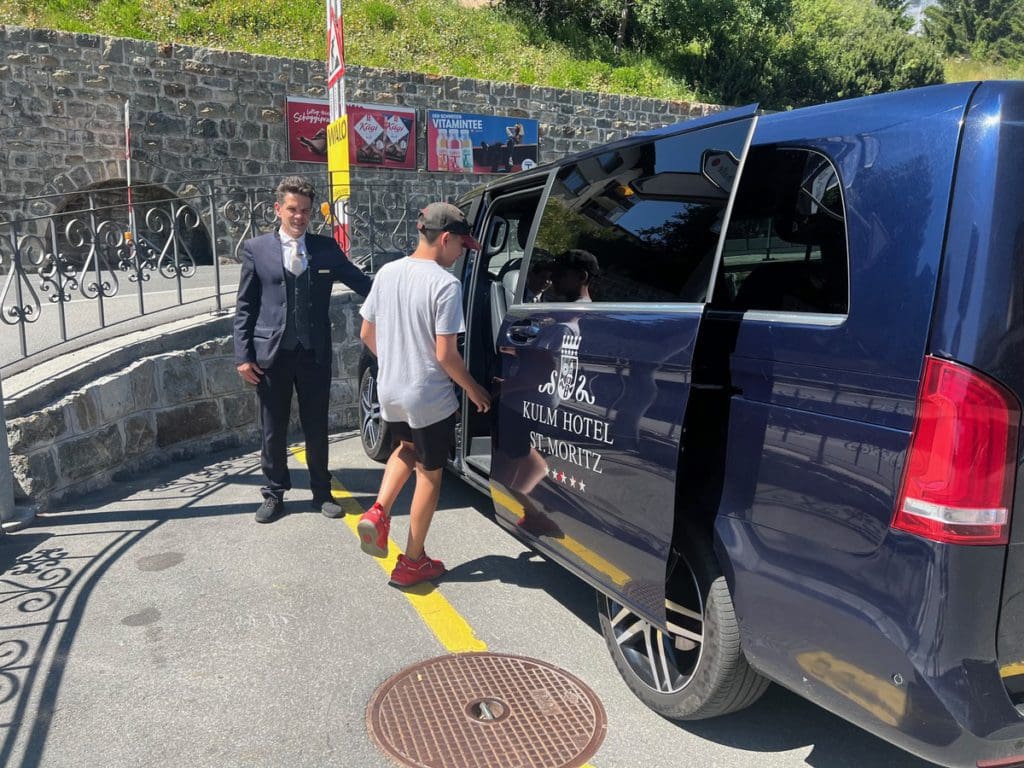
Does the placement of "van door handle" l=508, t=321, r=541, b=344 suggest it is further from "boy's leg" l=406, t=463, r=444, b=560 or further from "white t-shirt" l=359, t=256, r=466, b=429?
"boy's leg" l=406, t=463, r=444, b=560

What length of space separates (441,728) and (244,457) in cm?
393

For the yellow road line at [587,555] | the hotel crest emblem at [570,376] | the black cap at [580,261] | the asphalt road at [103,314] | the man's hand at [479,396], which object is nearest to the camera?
the yellow road line at [587,555]

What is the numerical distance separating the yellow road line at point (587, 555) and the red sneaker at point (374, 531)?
2.27ft

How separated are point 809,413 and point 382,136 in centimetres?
1570

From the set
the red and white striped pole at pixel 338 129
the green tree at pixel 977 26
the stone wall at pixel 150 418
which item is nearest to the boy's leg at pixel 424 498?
the stone wall at pixel 150 418

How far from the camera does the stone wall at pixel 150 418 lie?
4.76 metres

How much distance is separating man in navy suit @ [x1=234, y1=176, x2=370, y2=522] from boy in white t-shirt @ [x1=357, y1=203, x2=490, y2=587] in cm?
94

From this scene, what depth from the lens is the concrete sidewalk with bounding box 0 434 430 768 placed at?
2.69 m

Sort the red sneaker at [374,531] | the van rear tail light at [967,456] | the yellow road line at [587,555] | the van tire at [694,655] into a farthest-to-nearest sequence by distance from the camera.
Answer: the red sneaker at [374,531], the yellow road line at [587,555], the van tire at [694,655], the van rear tail light at [967,456]

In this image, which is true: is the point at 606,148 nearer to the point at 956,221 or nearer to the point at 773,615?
the point at 956,221

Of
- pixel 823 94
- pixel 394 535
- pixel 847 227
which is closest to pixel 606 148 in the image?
pixel 847 227

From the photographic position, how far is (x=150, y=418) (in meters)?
5.70

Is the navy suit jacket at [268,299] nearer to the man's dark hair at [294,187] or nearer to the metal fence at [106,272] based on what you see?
the man's dark hair at [294,187]

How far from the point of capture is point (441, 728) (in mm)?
2764
